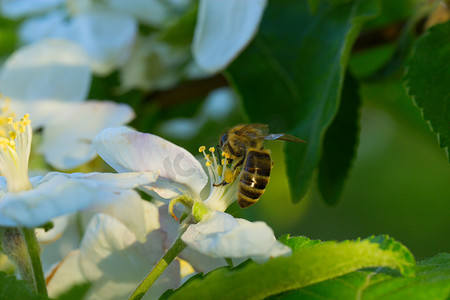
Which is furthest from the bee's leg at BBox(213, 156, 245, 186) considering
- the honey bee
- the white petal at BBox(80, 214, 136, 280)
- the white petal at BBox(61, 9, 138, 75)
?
the white petal at BBox(61, 9, 138, 75)

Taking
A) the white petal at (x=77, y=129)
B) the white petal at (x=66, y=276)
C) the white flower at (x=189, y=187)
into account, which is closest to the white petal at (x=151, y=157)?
the white flower at (x=189, y=187)

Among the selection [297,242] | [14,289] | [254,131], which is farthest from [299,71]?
[14,289]

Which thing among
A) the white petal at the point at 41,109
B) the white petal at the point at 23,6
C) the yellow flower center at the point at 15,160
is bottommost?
the white petal at the point at 41,109

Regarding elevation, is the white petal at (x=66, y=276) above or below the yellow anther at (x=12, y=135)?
below

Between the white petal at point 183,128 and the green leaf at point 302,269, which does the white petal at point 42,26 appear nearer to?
the white petal at point 183,128

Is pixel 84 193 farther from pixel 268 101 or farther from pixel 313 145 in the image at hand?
pixel 268 101

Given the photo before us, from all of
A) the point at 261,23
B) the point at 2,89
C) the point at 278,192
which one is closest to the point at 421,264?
the point at 261,23

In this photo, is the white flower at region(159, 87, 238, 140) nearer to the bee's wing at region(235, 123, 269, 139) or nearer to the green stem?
the bee's wing at region(235, 123, 269, 139)
